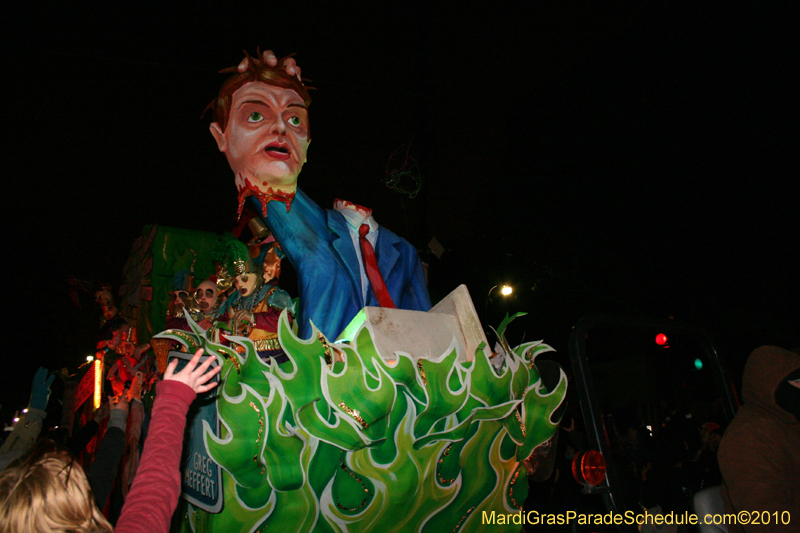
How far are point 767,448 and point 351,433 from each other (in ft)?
5.40

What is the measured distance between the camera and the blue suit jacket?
2988 millimetres

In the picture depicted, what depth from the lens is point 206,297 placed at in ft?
15.8

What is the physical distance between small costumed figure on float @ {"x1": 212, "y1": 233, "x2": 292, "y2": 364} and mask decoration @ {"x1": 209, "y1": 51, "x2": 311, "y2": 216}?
842mm

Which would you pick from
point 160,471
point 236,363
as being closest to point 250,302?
point 236,363

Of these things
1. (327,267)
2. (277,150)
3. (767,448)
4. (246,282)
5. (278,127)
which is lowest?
(767,448)

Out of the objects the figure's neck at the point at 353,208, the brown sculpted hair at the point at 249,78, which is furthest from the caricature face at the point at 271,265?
the brown sculpted hair at the point at 249,78

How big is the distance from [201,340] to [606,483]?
1836mm

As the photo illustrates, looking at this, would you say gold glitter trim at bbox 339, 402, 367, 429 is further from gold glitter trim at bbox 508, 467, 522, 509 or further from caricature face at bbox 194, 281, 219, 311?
caricature face at bbox 194, 281, 219, 311

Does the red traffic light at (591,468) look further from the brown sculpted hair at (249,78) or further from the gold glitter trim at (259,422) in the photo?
the brown sculpted hair at (249,78)

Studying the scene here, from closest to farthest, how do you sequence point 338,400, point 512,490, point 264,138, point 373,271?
point 338,400 → point 512,490 → point 264,138 → point 373,271

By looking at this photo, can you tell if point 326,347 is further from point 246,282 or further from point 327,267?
point 246,282

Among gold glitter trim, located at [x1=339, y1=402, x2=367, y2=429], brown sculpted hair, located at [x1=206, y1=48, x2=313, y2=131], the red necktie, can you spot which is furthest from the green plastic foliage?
brown sculpted hair, located at [x1=206, y1=48, x2=313, y2=131]

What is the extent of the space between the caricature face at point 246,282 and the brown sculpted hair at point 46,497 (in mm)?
3049

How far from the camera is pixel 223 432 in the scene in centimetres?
240
